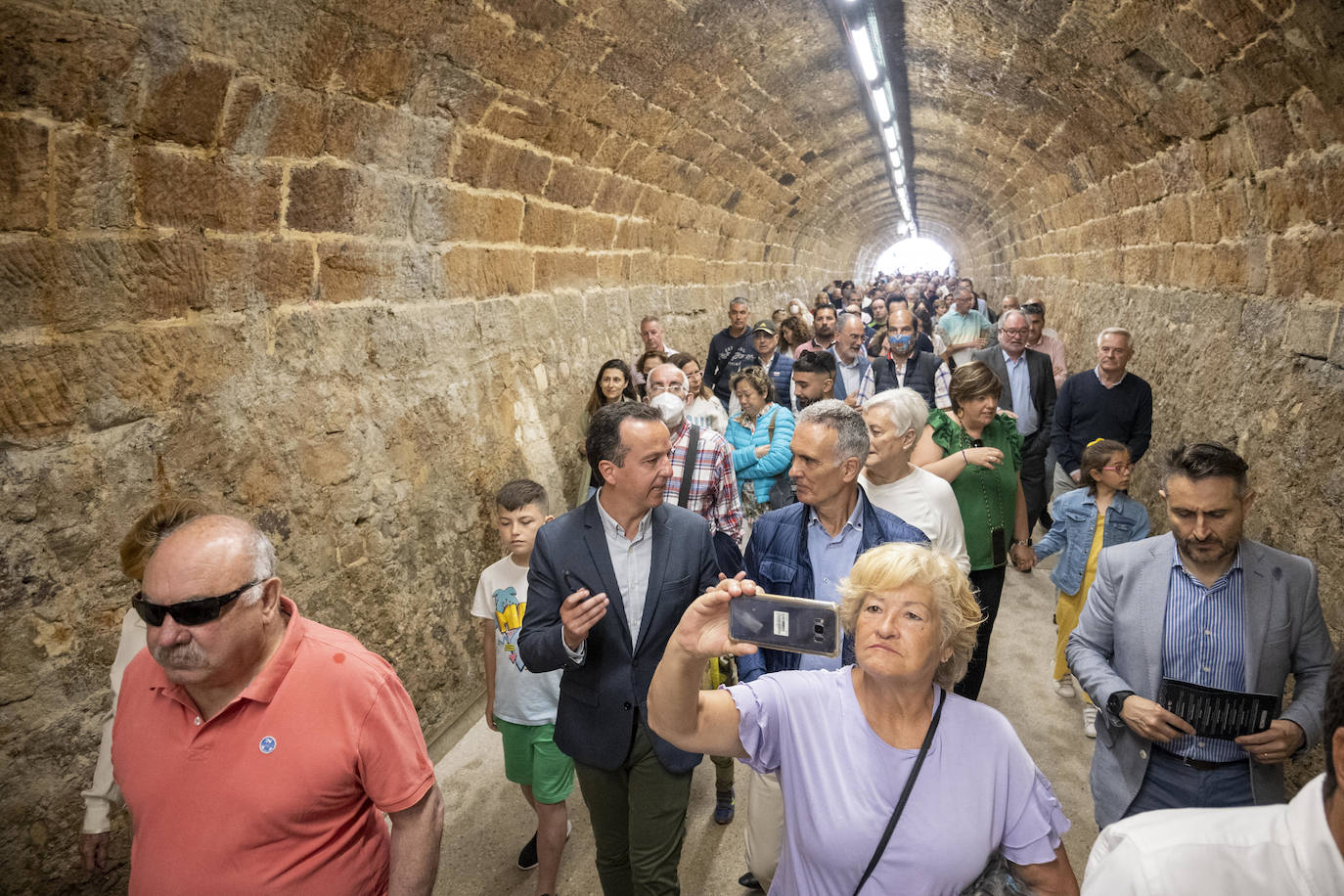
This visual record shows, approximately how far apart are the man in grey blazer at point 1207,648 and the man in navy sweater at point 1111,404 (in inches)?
117

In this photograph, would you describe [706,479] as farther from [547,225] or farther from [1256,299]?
[1256,299]

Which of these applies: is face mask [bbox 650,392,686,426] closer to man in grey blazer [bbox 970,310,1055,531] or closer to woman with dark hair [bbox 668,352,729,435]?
woman with dark hair [bbox 668,352,729,435]

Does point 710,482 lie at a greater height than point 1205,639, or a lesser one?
greater

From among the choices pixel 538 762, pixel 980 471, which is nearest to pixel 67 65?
pixel 538 762

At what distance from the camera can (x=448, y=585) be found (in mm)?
4414

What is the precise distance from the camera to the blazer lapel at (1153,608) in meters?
2.47

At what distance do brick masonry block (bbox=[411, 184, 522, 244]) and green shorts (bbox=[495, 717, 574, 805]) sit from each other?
2.53 metres

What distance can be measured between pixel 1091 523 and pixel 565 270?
12.8 feet

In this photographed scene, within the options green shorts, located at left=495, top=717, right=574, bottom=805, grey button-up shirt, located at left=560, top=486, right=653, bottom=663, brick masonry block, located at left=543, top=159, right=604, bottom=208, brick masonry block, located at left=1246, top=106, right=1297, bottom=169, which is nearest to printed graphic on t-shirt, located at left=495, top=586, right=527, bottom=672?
green shorts, located at left=495, top=717, right=574, bottom=805

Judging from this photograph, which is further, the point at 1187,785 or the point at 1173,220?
the point at 1173,220

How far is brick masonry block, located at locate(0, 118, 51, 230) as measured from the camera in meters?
2.31

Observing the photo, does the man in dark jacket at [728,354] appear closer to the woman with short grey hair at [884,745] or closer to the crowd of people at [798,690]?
the crowd of people at [798,690]

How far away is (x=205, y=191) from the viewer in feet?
9.63

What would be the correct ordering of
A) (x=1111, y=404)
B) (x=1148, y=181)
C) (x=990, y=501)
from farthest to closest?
(x=1148, y=181) < (x=1111, y=404) < (x=990, y=501)
